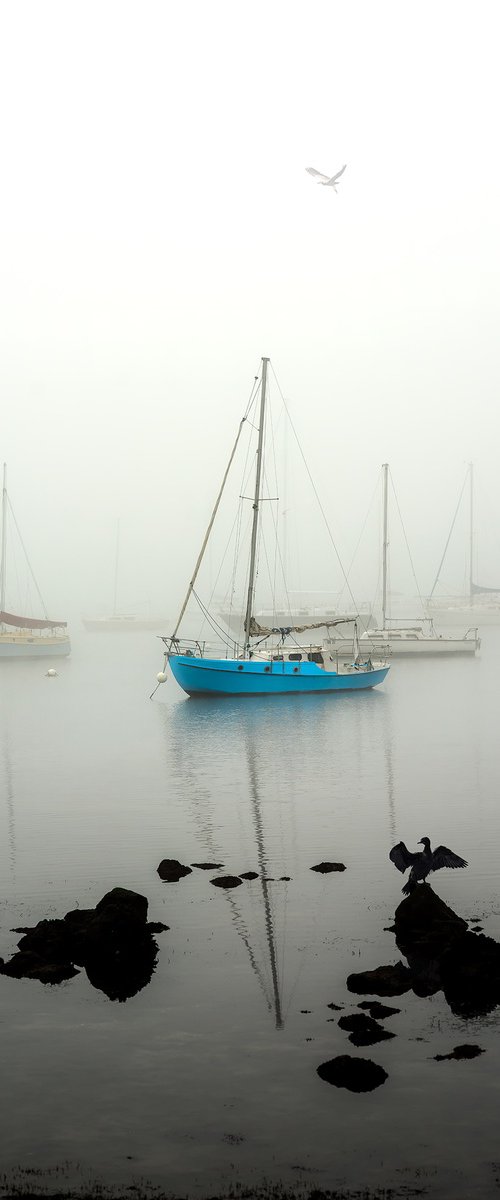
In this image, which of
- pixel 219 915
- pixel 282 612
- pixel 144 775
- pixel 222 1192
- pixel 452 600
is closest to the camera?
pixel 222 1192

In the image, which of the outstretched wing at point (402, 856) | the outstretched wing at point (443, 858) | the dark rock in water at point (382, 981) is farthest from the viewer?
the outstretched wing at point (402, 856)

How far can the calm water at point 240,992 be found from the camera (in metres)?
9.12

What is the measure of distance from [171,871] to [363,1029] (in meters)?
7.28

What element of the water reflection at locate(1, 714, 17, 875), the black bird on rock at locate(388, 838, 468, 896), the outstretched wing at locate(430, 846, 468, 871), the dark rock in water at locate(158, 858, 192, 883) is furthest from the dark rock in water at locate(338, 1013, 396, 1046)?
the water reflection at locate(1, 714, 17, 875)

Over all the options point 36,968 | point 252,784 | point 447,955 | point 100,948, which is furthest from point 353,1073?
point 252,784

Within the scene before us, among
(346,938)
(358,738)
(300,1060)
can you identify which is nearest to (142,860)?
(346,938)

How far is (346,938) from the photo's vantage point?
14766 millimetres

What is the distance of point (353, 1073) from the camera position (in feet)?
34.1

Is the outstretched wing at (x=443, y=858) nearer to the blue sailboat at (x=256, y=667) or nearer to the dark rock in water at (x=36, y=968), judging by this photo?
the dark rock in water at (x=36, y=968)

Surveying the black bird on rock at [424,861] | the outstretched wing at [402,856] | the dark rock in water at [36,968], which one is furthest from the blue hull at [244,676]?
the dark rock in water at [36,968]

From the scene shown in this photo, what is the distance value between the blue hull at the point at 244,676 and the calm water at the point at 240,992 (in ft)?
56.4

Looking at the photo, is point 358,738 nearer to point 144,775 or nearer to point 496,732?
point 496,732

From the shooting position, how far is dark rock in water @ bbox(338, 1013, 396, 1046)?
11162 mm

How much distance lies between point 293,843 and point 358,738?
62.1 ft
